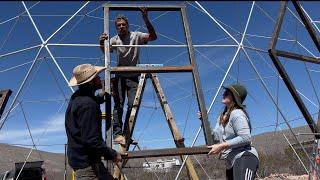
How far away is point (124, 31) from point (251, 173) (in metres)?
2.79

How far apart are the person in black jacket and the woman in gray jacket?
4.19ft

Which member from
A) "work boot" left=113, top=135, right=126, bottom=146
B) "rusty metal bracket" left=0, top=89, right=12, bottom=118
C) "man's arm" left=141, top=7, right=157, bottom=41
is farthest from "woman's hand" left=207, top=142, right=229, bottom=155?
"rusty metal bracket" left=0, top=89, right=12, bottom=118

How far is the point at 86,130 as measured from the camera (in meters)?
→ 4.68

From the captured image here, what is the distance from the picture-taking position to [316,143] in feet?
29.2

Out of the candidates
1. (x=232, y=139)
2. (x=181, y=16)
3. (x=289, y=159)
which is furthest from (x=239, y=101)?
(x=289, y=159)

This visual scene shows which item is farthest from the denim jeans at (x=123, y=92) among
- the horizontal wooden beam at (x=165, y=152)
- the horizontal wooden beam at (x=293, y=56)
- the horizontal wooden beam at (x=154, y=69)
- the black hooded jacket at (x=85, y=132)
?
the horizontal wooden beam at (x=293, y=56)

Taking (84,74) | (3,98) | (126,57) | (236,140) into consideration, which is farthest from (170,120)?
(3,98)

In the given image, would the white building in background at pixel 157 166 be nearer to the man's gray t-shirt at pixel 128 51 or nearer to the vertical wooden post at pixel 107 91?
the man's gray t-shirt at pixel 128 51

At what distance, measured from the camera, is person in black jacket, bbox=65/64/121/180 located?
4.69 meters

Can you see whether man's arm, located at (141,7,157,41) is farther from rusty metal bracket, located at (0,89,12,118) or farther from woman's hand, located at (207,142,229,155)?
rusty metal bracket, located at (0,89,12,118)

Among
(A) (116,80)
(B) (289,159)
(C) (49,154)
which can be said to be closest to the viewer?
(A) (116,80)

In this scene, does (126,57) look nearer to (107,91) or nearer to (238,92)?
(107,91)

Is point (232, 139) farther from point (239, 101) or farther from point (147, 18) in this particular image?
point (147, 18)

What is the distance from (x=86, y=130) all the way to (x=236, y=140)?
1644mm
